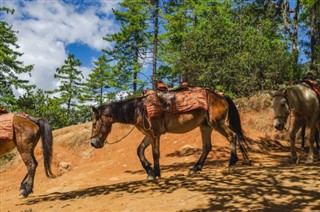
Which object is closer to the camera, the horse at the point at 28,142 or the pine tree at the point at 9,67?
the horse at the point at 28,142

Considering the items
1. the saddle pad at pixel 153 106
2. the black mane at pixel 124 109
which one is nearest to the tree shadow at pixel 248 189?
the saddle pad at pixel 153 106

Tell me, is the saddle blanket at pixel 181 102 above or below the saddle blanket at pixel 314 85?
below

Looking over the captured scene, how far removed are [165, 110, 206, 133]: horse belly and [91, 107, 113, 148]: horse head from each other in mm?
1501

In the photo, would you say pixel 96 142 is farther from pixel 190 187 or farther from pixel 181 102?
pixel 190 187

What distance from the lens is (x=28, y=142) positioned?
8117 mm

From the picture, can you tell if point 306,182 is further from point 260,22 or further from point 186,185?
point 260,22

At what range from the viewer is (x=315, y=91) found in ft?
29.7

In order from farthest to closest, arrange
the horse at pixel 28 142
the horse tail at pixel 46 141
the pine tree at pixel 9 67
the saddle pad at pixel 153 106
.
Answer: the pine tree at pixel 9 67, the horse tail at pixel 46 141, the horse at pixel 28 142, the saddle pad at pixel 153 106

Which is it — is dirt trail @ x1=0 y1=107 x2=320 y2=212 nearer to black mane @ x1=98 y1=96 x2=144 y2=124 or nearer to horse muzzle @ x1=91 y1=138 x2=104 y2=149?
horse muzzle @ x1=91 y1=138 x2=104 y2=149

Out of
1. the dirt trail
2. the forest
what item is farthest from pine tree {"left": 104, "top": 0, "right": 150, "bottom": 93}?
the dirt trail

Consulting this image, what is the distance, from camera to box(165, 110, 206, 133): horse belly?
815cm

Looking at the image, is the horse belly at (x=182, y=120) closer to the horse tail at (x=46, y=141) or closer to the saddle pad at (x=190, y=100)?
the saddle pad at (x=190, y=100)

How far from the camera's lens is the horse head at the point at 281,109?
8.83 metres

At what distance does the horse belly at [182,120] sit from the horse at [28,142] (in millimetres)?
3205
